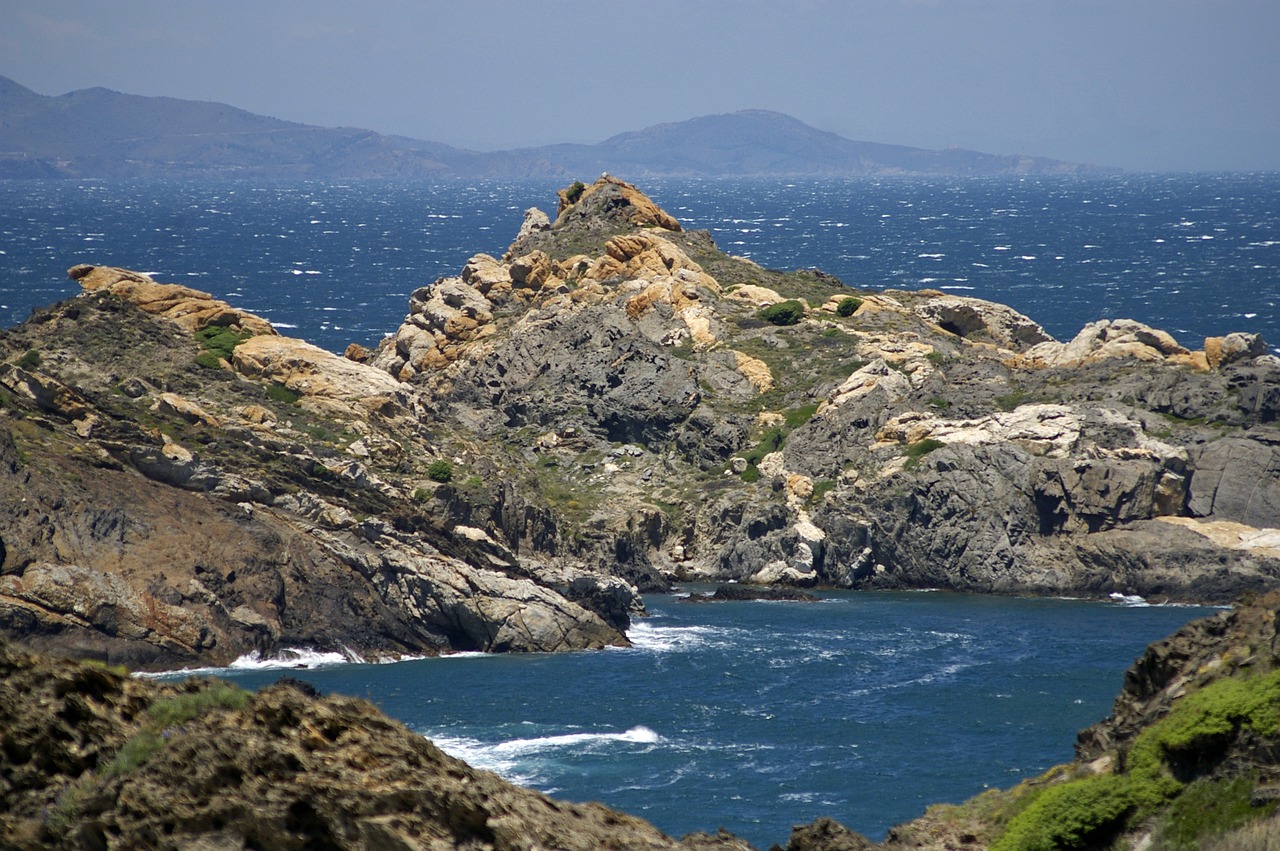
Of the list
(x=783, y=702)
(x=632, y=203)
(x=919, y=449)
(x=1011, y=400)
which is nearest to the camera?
(x=783, y=702)

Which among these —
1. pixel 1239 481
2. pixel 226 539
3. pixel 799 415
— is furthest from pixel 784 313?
pixel 226 539

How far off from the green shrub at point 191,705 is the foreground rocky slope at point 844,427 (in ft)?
208

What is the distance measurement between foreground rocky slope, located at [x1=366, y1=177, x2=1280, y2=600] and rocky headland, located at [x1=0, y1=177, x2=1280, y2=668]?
9.1 inches

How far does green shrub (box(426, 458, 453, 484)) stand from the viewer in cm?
8188

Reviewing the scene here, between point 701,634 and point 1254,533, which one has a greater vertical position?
point 1254,533

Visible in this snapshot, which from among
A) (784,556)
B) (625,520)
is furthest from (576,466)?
(784,556)

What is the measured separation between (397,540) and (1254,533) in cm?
4547

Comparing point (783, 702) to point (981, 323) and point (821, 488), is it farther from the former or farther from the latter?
point (981, 323)

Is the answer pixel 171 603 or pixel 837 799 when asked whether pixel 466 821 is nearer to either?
pixel 837 799

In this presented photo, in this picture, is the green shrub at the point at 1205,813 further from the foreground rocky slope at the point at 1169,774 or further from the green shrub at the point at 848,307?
the green shrub at the point at 848,307

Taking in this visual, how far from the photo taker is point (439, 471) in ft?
270

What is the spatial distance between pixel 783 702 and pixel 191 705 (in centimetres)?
4214

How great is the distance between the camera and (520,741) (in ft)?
173

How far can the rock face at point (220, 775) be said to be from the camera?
17141 mm
